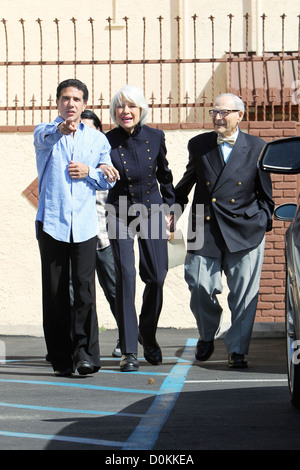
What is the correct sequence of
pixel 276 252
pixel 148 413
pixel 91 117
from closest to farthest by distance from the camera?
pixel 148 413, pixel 91 117, pixel 276 252

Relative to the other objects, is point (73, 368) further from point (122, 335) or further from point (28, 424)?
point (28, 424)

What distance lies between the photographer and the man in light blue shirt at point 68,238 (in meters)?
7.60

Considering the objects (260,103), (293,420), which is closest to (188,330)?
(260,103)

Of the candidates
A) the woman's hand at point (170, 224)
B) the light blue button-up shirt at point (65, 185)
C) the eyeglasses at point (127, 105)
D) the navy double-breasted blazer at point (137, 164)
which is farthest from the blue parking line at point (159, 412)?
the eyeglasses at point (127, 105)

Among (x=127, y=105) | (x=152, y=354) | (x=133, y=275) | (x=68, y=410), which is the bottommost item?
(x=68, y=410)

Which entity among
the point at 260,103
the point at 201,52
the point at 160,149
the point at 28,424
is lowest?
the point at 28,424

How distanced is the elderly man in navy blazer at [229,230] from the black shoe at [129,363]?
533mm

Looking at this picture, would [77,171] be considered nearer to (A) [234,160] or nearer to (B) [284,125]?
(A) [234,160]

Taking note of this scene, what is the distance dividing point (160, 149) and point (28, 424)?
3.33 metres

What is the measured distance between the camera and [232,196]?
827 cm

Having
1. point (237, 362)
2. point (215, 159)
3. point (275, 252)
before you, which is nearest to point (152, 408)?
point (237, 362)

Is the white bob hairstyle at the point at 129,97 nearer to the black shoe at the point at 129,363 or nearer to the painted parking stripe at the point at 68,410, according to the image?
the black shoe at the point at 129,363

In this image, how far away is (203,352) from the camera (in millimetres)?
8305

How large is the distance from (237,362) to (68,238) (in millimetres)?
1546
